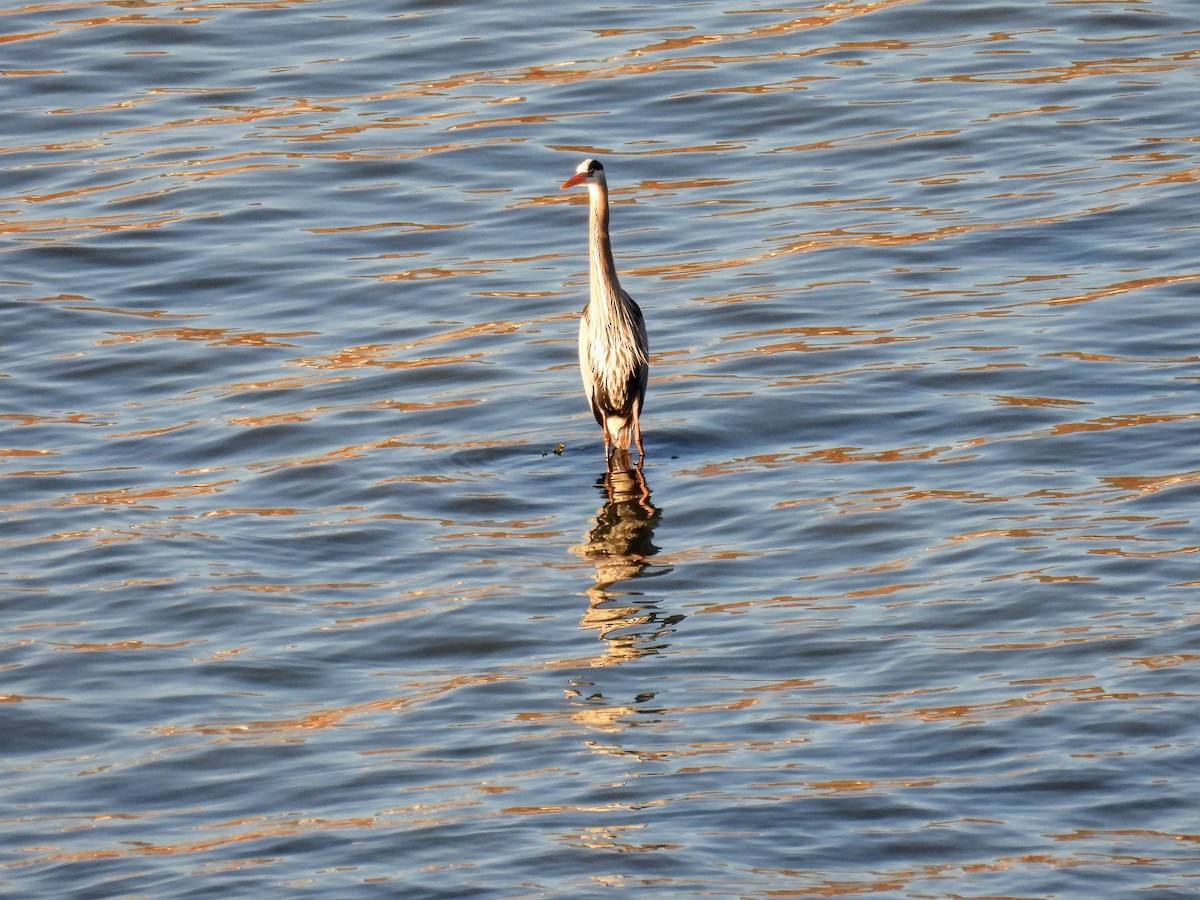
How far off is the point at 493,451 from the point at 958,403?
8.70 ft

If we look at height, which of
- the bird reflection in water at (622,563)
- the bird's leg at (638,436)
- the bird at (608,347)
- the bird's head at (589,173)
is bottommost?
the bird reflection in water at (622,563)

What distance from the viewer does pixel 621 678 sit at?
28.9 feet

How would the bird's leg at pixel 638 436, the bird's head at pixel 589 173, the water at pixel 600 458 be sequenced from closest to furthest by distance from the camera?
the water at pixel 600 458, the bird's leg at pixel 638 436, the bird's head at pixel 589 173

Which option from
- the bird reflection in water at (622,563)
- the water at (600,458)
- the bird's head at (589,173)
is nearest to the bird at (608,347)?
the bird's head at (589,173)

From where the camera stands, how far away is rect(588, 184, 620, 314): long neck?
11984 mm

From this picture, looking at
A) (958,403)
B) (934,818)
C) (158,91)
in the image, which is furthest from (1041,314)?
(158,91)

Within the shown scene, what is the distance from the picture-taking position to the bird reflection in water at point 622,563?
9.24 metres

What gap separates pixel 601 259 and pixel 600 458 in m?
1.13

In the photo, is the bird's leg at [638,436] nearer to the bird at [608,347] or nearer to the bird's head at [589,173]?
the bird at [608,347]

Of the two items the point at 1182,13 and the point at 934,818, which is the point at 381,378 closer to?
the point at 934,818

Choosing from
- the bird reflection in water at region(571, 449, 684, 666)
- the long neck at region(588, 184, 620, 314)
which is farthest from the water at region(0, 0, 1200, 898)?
the long neck at region(588, 184, 620, 314)

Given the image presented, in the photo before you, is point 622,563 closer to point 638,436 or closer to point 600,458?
point 638,436

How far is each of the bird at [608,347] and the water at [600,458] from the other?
1.22 ft

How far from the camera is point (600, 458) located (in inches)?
473
